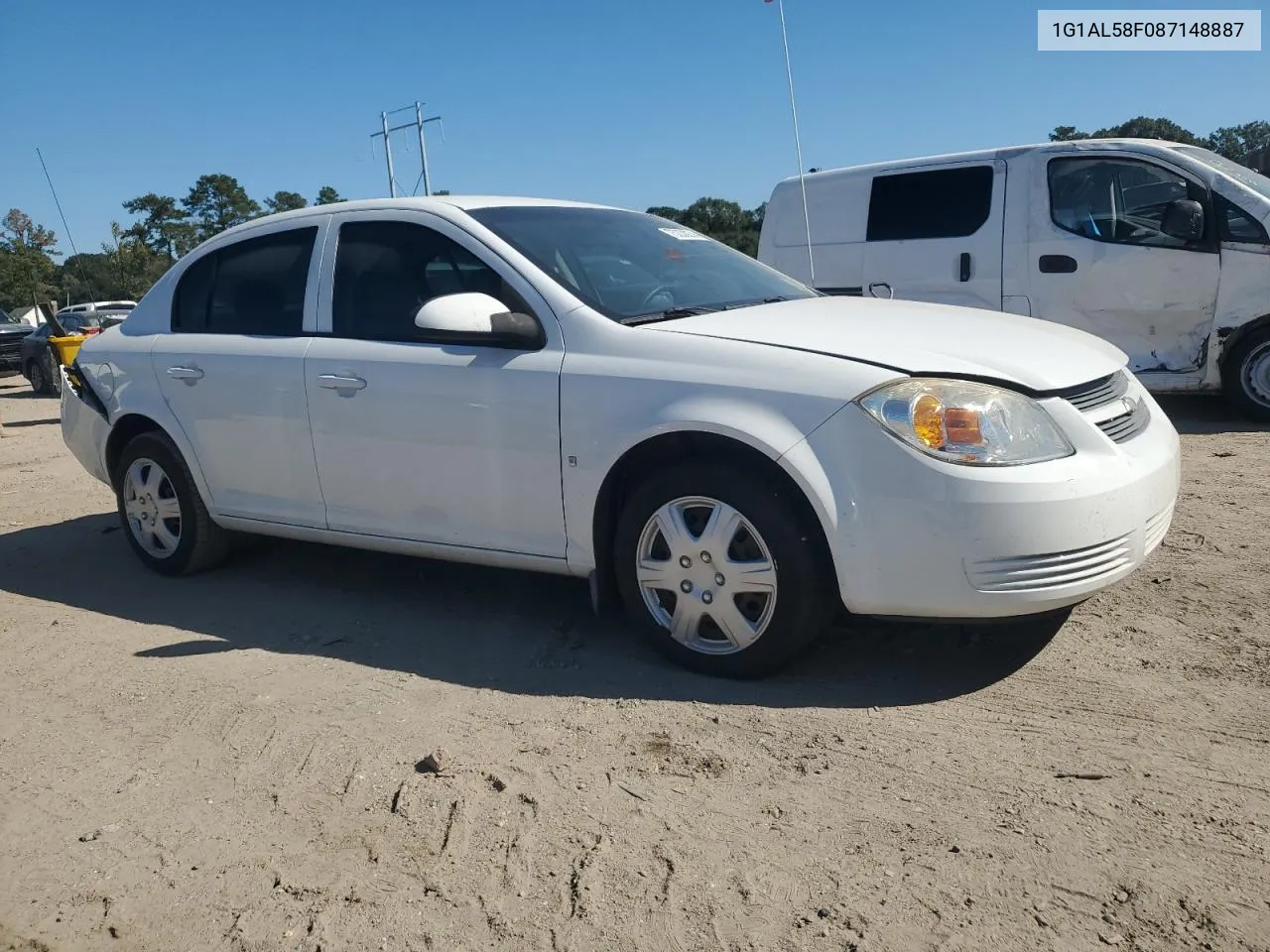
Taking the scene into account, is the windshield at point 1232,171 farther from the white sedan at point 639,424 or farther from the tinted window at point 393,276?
the tinted window at point 393,276

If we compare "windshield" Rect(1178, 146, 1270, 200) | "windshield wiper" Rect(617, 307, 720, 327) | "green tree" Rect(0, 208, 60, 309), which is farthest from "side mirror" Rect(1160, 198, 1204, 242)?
"green tree" Rect(0, 208, 60, 309)

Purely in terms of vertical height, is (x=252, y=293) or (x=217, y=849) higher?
(x=252, y=293)

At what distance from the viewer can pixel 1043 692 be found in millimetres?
3469

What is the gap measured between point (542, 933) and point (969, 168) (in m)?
7.34

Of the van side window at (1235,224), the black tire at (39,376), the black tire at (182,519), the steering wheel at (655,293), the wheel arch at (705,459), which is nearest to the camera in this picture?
the wheel arch at (705,459)

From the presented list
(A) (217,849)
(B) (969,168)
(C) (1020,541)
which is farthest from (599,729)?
(B) (969,168)

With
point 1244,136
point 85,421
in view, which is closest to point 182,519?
point 85,421

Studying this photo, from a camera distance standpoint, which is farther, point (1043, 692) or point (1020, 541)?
point (1043, 692)

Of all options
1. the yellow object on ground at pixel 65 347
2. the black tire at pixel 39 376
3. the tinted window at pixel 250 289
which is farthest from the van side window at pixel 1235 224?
the black tire at pixel 39 376

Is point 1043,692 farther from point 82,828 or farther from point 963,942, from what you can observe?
point 82,828

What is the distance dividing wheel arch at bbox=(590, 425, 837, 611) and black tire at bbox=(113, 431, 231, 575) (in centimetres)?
235

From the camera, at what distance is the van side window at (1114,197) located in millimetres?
7738

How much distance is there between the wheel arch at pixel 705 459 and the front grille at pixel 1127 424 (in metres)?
0.93

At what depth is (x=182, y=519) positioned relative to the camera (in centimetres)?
534
